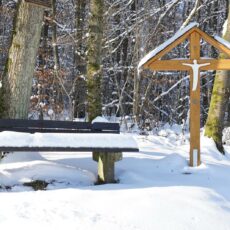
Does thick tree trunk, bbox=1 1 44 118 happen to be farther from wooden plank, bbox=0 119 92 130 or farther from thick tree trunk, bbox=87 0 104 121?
thick tree trunk, bbox=87 0 104 121

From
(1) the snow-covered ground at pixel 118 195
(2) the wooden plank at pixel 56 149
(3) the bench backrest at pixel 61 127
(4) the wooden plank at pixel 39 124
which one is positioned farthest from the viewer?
(3) the bench backrest at pixel 61 127

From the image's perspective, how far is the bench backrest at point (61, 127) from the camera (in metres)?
6.20

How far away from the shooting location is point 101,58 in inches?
341

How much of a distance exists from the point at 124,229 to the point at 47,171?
6.42 ft

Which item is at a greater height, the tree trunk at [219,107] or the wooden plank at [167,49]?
the wooden plank at [167,49]

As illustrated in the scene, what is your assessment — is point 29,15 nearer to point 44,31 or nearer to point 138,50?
point 138,50

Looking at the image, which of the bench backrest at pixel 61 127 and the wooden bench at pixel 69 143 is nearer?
the wooden bench at pixel 69 143

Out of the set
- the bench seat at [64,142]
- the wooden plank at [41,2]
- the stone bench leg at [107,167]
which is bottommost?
the stone bench leg at [107,167]

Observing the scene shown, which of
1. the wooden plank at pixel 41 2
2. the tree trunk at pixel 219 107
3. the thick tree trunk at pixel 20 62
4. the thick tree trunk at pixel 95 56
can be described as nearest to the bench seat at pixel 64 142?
the thick tree trunk at pixel 20 62

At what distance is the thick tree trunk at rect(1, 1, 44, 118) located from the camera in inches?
275

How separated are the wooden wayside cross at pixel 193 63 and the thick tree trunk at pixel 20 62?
5.87 ft

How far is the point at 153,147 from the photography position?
8492 mm

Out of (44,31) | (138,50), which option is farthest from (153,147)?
(44,31)

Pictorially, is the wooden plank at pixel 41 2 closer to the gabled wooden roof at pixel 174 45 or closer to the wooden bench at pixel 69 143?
the gabled wooden roof at pixel 174 45
